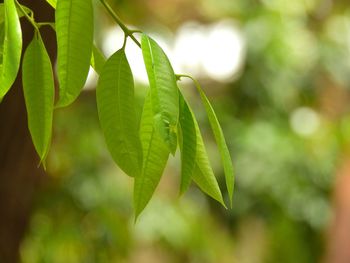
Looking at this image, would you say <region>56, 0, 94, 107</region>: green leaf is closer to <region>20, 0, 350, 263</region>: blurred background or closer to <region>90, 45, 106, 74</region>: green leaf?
<region>90, 45, 106, 74</region>: green leaf

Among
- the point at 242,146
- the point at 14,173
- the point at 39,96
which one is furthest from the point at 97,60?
the point at 242,146

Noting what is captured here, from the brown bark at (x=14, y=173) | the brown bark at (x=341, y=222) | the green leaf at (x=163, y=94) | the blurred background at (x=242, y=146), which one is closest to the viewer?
the green leaf at (x=163, y=94)

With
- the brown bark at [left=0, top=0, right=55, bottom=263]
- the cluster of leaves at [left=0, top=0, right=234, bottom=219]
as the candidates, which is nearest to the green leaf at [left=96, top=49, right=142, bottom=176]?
the cluster of leaves at [left=0, top=0, right=234, bottom=219]

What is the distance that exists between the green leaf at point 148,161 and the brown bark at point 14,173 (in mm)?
1257

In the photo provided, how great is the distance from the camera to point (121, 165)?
808 mm

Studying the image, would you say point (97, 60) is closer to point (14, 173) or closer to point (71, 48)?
point (71, 48)

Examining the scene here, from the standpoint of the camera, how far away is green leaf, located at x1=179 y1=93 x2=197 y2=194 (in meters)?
0.80

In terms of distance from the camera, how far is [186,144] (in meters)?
0.82

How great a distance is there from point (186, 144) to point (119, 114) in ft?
0.23

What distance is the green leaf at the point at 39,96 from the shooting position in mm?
830

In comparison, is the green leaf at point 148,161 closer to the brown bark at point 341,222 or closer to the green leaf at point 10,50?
the green leaf at point 10,50

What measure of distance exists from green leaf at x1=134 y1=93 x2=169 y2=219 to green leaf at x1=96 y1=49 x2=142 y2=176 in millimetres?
18

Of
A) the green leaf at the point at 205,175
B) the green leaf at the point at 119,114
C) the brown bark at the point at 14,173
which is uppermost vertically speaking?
the green leaf at the point at 119,114

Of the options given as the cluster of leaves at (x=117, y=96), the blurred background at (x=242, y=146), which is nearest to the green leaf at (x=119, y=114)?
the cluster of leaves at (x=117, y=96)
